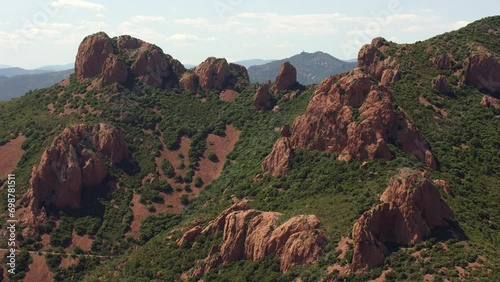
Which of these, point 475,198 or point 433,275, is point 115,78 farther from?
point 433,275

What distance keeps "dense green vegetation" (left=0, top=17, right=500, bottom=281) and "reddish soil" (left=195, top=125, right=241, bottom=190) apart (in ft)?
4.88

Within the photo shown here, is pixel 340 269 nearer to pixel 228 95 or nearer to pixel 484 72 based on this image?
pixel 484 72

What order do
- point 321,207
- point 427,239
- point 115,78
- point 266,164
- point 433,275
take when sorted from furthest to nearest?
point 115,78, point 266,164, point 321,207, point 427,239, point 433,275

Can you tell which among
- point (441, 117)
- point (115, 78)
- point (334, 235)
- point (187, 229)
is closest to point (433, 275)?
point (334, 235)

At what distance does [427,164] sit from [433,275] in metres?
31.5

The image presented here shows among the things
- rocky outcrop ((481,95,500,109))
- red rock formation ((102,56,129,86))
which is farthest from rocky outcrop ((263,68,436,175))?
red rock formation ((102,56,129,86))

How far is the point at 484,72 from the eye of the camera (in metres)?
110

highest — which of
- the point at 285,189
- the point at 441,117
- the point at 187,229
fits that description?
the point at 441,117

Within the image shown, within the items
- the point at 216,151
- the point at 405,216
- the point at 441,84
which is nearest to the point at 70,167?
the point at 216,151

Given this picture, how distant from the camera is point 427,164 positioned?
3275 inches

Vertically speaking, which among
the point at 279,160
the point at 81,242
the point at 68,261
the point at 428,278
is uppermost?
the point at 279,160

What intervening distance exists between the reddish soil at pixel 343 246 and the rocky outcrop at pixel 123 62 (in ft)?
296

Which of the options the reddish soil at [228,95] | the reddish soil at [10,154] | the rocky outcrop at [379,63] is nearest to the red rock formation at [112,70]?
the reddish soil at [10,154]

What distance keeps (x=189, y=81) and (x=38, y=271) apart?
7161 centimetres
